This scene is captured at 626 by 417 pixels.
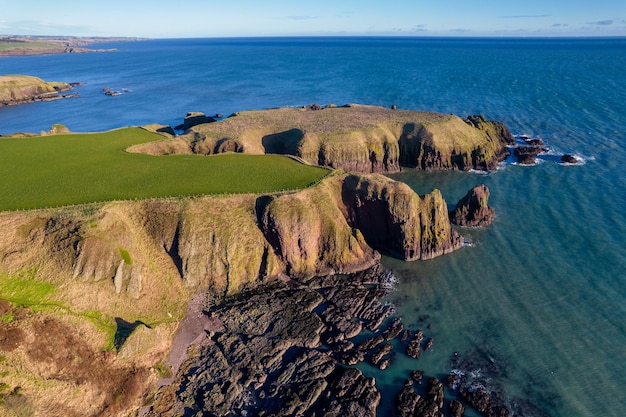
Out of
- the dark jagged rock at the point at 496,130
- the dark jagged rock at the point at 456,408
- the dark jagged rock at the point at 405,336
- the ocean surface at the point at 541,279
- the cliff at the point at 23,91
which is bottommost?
the dark jagged rock at the point at 456,408

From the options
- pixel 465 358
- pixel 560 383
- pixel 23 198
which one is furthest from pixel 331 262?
pixel 23 198

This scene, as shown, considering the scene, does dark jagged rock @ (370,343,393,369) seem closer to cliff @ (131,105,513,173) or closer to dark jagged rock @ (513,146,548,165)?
cliff @ (131,105,513,173)

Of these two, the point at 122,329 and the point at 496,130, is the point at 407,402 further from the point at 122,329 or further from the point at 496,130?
the point at 496,130

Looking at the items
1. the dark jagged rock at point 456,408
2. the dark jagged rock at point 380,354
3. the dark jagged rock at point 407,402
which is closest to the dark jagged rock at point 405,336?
the dark jagged rock at point 380,354

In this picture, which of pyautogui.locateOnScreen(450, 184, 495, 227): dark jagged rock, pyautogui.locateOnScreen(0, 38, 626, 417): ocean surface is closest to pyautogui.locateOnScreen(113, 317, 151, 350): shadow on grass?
pyautogui.locateOnScreen(0, 38, 626, 417): ocean surface

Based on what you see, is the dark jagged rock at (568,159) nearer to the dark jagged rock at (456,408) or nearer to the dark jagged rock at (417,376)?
the dark jagged rock at (417,376)

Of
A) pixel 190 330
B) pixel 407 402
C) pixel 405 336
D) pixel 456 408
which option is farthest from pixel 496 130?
pixel 190 330

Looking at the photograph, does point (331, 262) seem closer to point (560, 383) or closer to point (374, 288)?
point (374, 288)
